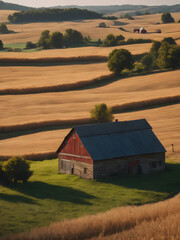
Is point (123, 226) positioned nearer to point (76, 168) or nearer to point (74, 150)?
point (76, 168)

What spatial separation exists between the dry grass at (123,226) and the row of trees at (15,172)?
48.8 feet

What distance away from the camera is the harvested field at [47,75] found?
100550 mm

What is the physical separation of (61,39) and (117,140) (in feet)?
378

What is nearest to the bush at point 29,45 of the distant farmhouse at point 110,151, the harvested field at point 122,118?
the harvested field at point 122,118

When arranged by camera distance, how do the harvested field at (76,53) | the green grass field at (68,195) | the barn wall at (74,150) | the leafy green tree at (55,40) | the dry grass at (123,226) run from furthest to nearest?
the leafy green tree at (55,40), the harvested field at (76,53), the barn wall at (74,150), the green grass field at (68,195), the dry grass at (123,226)

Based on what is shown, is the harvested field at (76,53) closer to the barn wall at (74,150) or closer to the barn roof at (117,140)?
the barn roof at (117,140)

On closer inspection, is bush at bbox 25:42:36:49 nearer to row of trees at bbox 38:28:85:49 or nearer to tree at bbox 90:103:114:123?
Result: row of trees at bbox 38:28:85:49

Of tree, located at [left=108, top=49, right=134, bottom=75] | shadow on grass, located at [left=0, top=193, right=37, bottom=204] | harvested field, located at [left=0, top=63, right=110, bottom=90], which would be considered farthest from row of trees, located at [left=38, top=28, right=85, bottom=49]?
shadow on grass, located at [left=0, top=193, right=37, bottom=204]

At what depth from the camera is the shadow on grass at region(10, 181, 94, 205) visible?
38438 millimetres

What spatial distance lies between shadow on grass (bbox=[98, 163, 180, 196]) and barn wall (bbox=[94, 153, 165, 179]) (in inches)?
32.5

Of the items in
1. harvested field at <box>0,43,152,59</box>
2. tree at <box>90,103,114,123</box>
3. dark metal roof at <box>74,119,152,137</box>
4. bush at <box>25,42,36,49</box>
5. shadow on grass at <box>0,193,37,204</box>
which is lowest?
shadow on grass at <box>0,193,37,204</box>

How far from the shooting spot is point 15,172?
43562 mm

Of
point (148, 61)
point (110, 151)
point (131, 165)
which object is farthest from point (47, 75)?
point (110, 151)

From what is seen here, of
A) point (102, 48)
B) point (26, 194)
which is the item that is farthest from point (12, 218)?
point (102, 48)
